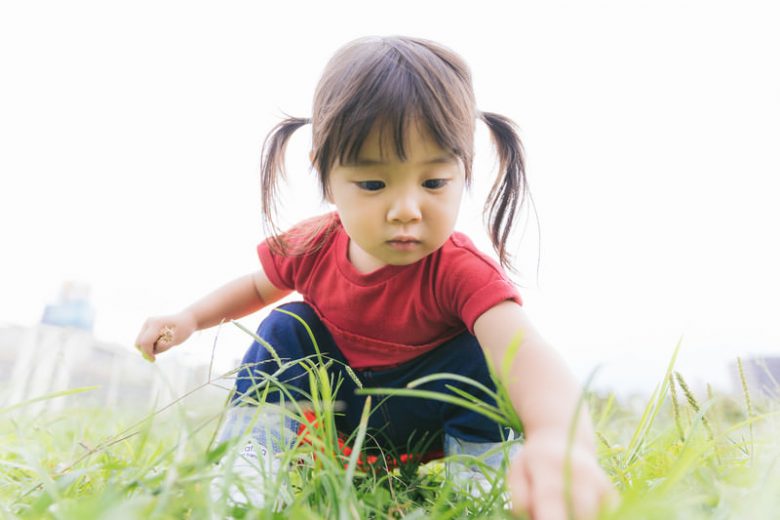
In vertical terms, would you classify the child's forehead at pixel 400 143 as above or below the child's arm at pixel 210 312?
above

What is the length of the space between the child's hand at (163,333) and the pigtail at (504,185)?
0.72 meters

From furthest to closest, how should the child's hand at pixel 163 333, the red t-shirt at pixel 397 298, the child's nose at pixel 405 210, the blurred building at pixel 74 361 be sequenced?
1. the blurred building at pixel 74 361
2. the child's hand at pixel 163 333
3. the red t-shirt at pixel 397 298
4. the child's nose at pixel 405 210

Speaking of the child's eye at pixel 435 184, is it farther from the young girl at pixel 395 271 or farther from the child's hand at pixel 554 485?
the child's hand at pixel 554 485

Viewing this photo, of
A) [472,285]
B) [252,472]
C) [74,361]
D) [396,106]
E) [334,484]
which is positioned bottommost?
[74,361]

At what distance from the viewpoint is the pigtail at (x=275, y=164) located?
151cm

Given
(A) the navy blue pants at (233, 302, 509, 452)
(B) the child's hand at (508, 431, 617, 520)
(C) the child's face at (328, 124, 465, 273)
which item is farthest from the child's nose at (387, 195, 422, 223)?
(B) the child's hand at (508, 431, 617, 520)

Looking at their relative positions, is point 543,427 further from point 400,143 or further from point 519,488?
point 400,143

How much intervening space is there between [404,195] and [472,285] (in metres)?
0.21

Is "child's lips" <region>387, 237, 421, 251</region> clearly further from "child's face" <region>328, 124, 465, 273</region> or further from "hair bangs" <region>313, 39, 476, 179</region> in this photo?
"hair bangs" <region>313, 39, 476, 179</region>

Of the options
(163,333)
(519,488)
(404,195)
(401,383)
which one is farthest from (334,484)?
(163,333)

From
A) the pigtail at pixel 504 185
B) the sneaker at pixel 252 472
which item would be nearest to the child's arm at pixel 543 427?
the sneaker at pixel 252 472

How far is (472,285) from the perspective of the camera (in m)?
1.16

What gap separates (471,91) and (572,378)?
643 mm

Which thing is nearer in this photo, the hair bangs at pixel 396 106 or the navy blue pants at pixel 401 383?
the hair bangs at pixel 396 106
